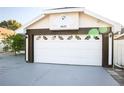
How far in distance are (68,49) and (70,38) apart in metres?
0.81

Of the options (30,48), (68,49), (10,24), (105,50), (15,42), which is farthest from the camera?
(10,24)

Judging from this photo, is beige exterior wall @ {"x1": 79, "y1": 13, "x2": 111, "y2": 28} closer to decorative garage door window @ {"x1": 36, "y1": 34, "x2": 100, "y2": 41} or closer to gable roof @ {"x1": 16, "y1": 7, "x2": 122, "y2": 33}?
gable roof @ {"x1": 16, "y1": 7, "x2": 122, "y2": 33}

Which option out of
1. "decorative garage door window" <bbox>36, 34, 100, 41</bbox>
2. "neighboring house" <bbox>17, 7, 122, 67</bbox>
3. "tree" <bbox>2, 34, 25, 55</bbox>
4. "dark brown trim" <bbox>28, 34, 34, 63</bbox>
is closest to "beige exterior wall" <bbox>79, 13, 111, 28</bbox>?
"neighboring house" <bbox>17, 7, 122, 67</bbox>

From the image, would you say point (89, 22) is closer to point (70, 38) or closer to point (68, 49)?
point (70, 38)

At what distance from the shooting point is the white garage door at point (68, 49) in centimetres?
1431

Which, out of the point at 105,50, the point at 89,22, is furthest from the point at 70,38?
the point at 105,50

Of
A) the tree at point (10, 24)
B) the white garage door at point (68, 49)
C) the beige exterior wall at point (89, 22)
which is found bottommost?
the white garage door at point (68, 49)

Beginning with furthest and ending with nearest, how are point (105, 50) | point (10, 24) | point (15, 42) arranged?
point (10, 24) < point (15, 42) < point (105, 50)

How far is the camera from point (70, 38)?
1511 centimetres

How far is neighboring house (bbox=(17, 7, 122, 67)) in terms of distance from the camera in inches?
548

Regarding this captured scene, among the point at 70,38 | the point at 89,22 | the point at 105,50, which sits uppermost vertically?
the point at 89,22

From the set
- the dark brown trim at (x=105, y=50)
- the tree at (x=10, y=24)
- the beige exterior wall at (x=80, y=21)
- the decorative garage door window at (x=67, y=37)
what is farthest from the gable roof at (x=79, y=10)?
the tree at (x=10, y=24)

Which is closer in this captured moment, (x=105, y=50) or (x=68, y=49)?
(x=105, y=50)

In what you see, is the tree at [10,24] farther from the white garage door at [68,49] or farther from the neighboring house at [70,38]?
the white garage door at [68,49]
